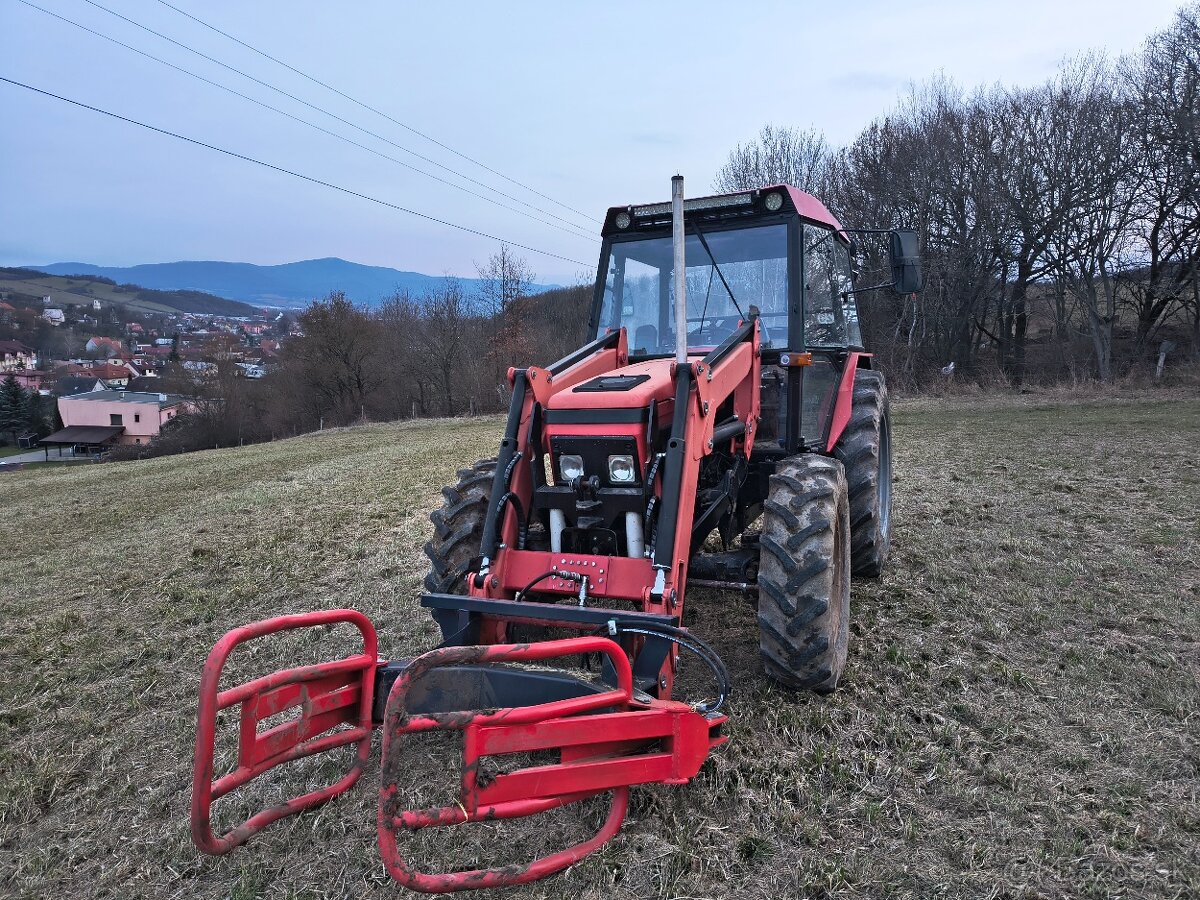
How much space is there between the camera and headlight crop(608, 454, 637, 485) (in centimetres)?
354

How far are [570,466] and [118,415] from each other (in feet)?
216

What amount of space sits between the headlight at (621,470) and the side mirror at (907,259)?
233cm

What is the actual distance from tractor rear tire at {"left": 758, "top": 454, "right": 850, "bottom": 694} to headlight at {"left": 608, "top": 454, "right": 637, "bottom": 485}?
0.66 m

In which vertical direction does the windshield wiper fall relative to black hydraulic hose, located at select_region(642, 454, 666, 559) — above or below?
above

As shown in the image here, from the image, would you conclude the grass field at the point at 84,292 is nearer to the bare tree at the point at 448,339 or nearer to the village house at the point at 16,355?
the village house at the point at 16,355

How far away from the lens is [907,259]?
4.79m

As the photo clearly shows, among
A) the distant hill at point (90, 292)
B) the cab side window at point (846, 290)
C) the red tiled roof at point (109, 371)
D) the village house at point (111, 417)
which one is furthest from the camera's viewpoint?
the distant hill at point (90, 292)

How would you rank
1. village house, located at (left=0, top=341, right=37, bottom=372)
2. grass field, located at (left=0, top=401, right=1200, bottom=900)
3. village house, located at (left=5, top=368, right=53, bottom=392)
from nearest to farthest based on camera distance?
grass field, located at (left=0, top=401, right=1200, bottom=900)
village house, located at (left=5, top=368, right=53, bottom=392)
village house, located at (left=0, top=341, right=37, bottom=372)

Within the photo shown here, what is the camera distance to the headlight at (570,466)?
3.66 metres

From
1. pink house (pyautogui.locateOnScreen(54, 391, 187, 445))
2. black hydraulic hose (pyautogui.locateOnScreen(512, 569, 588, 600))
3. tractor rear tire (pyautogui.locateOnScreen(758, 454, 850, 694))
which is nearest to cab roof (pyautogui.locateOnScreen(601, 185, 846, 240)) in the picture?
tractor rear tire (pyautogui.locateOnScreen(758, 454, 850, 694))

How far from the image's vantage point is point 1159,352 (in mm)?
22453

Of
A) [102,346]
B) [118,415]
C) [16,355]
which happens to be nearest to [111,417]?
[118,415]

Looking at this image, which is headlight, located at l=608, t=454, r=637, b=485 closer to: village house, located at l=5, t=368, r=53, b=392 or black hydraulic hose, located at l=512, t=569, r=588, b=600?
black hydraulic hose, located at l=512, t=569, r=588, b=600

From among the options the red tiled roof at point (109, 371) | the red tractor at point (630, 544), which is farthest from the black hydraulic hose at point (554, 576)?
the red tiled roof at point (109, 371)
